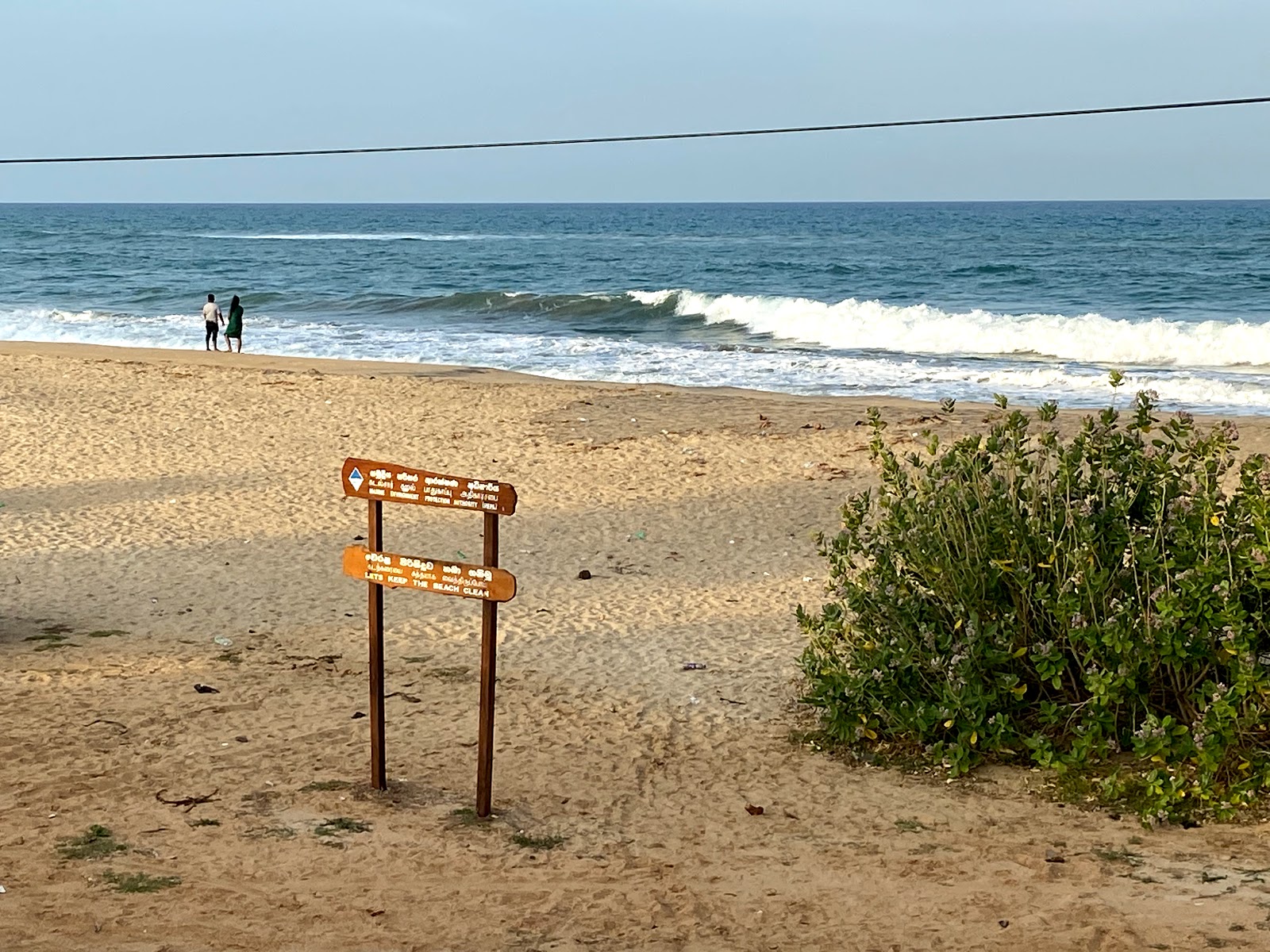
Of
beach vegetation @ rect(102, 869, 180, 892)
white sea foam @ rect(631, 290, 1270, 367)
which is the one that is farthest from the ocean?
beach vegetation @ rect(102, 869, 180, 892)

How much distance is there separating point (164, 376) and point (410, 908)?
48.5 ft

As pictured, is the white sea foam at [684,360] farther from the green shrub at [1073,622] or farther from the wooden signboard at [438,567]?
the wooden signboard at [438,567]

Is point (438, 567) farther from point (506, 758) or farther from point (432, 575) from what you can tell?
point (506, 758)

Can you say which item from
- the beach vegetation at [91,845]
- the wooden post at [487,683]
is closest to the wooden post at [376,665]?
the wooden post at [487,683]

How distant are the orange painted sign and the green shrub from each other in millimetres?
1689

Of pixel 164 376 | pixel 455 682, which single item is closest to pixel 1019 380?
pixel 164 376

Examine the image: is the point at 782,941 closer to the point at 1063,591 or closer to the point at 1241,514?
the point at 1063,591

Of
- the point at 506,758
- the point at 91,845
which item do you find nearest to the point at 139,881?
the point at 91,845

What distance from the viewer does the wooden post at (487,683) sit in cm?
536

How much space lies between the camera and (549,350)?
26344mm

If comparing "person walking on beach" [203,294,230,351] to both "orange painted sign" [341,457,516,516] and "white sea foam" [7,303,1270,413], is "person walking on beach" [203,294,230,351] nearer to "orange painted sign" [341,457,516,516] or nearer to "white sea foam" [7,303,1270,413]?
"white sea foam" [7,303,1270,413]

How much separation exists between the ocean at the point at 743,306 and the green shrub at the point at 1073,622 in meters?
12.9

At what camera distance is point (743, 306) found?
35125 millimetres

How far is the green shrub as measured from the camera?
18.3ft
